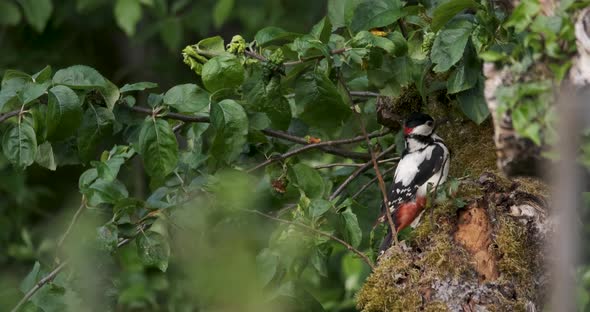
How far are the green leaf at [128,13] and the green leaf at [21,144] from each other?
8.33 feet

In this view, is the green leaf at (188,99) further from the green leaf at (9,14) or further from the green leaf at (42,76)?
the green leaf at (9,14)

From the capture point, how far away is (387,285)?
279cm

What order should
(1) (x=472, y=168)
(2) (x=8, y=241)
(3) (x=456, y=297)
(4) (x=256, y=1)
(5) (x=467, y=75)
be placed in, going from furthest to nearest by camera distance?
(4) (x=256, y=1) < (2) (x=8, y=241) < (1) (x=472, y=168) < (5) (x=467, y=75) < (3) (x=456, y=297)

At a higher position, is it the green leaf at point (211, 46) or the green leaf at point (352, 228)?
the green leaf at point (211, 46)

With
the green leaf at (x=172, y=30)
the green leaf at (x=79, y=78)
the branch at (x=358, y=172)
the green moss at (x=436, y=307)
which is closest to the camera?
the green moss at (x=436, y=307)

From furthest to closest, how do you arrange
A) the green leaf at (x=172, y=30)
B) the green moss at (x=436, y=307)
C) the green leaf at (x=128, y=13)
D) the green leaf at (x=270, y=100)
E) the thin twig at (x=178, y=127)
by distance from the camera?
1. the green leaf at (x=172, y=30)
2. the green leaf at (x=128, y=13)
3. the thin twig at (x=178, y=127)
4. the green leaf at (x=270, y=100)
5. the green moss at (x=436, y=307)

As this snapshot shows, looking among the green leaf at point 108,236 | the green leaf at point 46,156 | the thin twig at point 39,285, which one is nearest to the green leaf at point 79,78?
the green leaf at point 46,156

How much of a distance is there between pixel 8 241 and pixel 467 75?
415 cm

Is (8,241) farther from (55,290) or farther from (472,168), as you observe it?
(472,168)

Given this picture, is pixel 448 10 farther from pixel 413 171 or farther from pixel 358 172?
pixel 358 172

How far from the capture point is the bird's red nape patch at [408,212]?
11.5ft

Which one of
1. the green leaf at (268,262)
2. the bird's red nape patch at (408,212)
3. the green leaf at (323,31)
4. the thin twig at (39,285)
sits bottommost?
the thin twig at (39,285)

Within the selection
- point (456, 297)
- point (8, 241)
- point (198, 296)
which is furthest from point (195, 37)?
point (198, 296)

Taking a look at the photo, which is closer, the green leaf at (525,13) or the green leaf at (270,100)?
the green leaf at (525,13)
